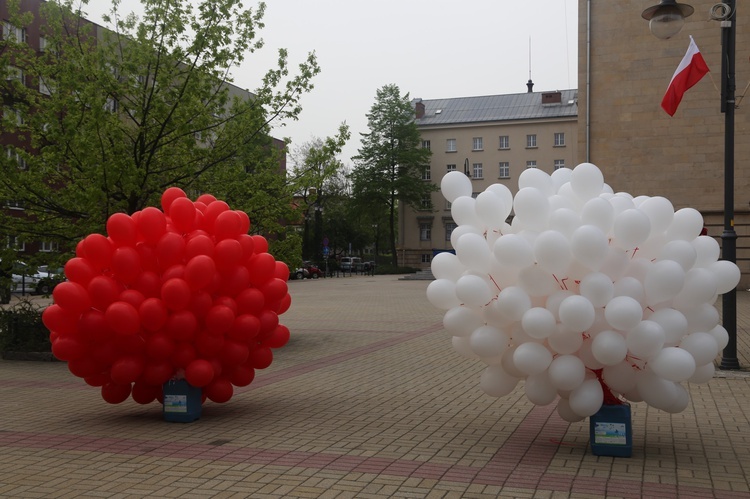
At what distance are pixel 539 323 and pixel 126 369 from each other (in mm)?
4351

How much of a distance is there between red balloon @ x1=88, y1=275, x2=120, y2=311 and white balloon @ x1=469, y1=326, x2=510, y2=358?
373cm

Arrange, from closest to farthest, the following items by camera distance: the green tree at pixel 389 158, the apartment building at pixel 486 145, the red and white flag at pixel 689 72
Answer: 1. the red and white flag at pixel 689 72
2. the green tree at pixel 389 158
3. the apartment building at pixel 486 145

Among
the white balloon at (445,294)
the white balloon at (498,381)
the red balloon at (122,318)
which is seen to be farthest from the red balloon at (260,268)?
the white balloon at (498,381)

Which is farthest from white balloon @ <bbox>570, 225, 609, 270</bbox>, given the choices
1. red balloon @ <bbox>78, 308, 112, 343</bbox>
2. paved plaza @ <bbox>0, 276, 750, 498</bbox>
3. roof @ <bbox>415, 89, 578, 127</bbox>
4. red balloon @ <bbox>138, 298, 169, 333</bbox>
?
roof @ <bbox>415, 89, 578, 127</bbox>

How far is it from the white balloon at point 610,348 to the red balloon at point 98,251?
4.92 meters

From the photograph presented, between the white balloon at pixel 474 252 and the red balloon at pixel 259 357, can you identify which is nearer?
the white balloon at pixel 474 252

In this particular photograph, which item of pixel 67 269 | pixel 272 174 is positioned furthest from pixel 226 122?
pixel 67 269

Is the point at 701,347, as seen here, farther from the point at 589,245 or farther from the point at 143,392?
the point at 143,392

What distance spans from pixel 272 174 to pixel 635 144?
70.8ft

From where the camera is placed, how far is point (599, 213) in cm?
660

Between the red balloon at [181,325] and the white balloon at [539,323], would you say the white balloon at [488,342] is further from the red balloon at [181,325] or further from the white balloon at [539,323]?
the red balloon at [181,325]

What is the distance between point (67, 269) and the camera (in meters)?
8.20

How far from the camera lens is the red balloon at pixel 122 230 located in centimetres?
823

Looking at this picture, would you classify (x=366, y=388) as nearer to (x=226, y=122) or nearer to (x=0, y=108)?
(x=226, y=122)
